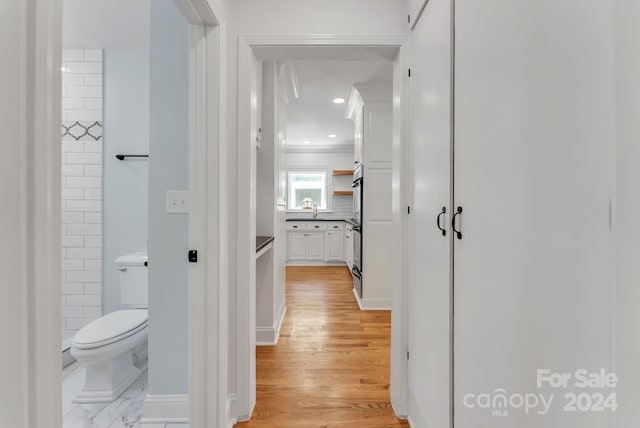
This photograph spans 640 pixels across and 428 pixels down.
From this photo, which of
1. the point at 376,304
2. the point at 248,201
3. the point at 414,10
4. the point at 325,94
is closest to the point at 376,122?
the point at 325,94

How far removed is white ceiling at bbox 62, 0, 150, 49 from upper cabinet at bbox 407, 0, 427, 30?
1737mm

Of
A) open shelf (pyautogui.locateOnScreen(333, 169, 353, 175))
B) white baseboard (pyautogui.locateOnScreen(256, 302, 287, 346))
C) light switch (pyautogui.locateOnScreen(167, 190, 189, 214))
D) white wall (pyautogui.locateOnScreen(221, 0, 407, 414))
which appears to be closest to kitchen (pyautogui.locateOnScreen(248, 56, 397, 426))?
white baseboard (pyautogui.locateOnScreen(256, 302, 287, 346))

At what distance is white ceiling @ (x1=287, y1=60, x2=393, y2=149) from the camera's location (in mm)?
3031

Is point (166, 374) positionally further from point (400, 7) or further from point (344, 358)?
point (400, 7)

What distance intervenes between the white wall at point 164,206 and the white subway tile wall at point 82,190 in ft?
4.03

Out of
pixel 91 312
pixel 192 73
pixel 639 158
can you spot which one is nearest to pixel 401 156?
pixel 192 73

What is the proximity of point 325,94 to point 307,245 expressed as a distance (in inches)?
129

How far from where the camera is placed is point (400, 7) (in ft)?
5.60

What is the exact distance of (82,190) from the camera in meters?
2.55

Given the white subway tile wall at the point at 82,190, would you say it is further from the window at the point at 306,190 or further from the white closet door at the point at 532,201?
the window at the point at 306,190

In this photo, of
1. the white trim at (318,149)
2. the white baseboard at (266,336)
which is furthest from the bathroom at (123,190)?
the white trim at (318,149)

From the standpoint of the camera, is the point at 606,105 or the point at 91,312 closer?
the point at 606,105

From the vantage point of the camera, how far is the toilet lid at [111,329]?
68.4 inches

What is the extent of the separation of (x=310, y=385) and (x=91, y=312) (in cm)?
195
